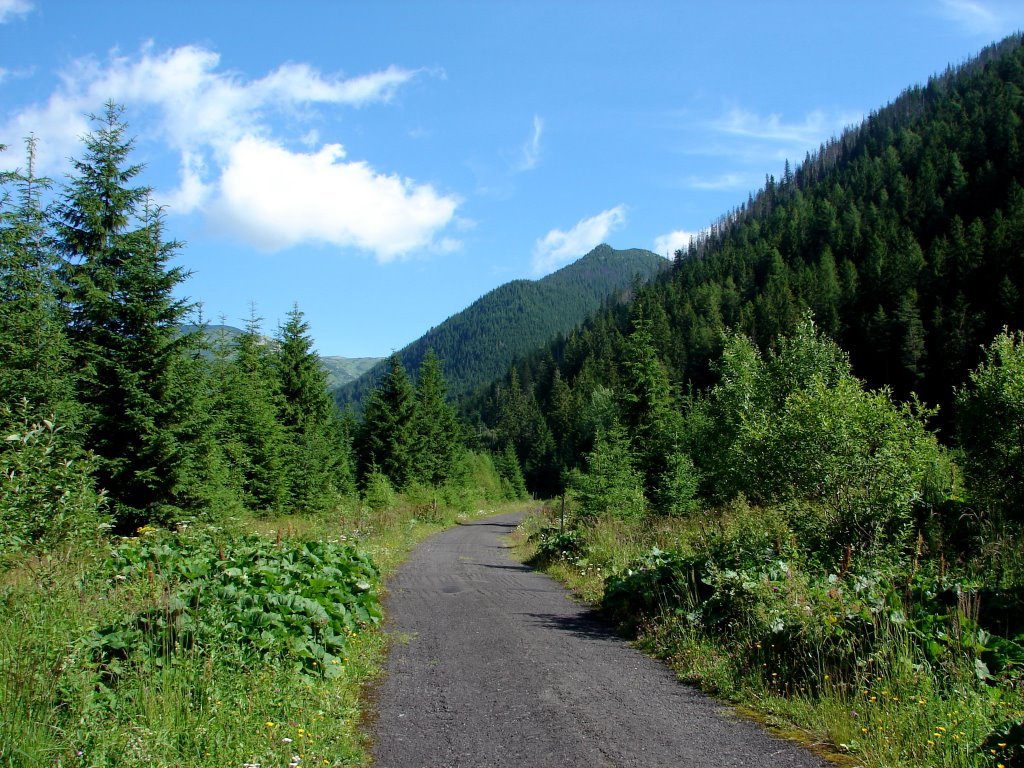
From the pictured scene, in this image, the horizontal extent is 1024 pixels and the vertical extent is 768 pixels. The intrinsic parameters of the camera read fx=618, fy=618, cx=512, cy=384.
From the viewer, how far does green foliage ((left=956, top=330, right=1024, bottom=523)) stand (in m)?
9.77

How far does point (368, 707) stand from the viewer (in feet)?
18.1

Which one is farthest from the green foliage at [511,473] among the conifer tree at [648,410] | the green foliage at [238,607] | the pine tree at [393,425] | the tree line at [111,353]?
the green foliage at [238,607]

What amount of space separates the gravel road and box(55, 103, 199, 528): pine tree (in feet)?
25.9

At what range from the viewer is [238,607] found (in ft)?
18.1

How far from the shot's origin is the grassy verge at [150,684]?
345cm

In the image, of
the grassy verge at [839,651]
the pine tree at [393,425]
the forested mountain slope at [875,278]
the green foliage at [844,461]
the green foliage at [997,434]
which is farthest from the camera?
the forested mountain slope at [875,278]

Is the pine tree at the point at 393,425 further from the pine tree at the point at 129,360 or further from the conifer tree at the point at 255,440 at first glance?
the pine tree at the point at 129,360

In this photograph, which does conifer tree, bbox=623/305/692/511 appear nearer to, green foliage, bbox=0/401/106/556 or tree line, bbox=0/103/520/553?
tree line, bbox=0/103/520/553

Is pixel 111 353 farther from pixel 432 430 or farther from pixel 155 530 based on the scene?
pixel 432 430

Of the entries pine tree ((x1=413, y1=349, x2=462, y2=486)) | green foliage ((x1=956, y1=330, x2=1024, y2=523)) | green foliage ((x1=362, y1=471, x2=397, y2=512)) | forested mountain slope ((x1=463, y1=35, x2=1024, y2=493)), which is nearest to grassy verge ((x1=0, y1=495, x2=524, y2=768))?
green foliage ((x1=956, y1=330, x2=1024, y2=523))

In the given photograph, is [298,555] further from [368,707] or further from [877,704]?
[877,704]

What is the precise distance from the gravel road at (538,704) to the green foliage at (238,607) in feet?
2.77

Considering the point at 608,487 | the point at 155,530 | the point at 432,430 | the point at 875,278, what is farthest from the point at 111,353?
the point at 875,278

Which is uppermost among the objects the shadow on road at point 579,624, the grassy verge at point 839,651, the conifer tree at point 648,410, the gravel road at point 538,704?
the conifer tree at point 648,410
